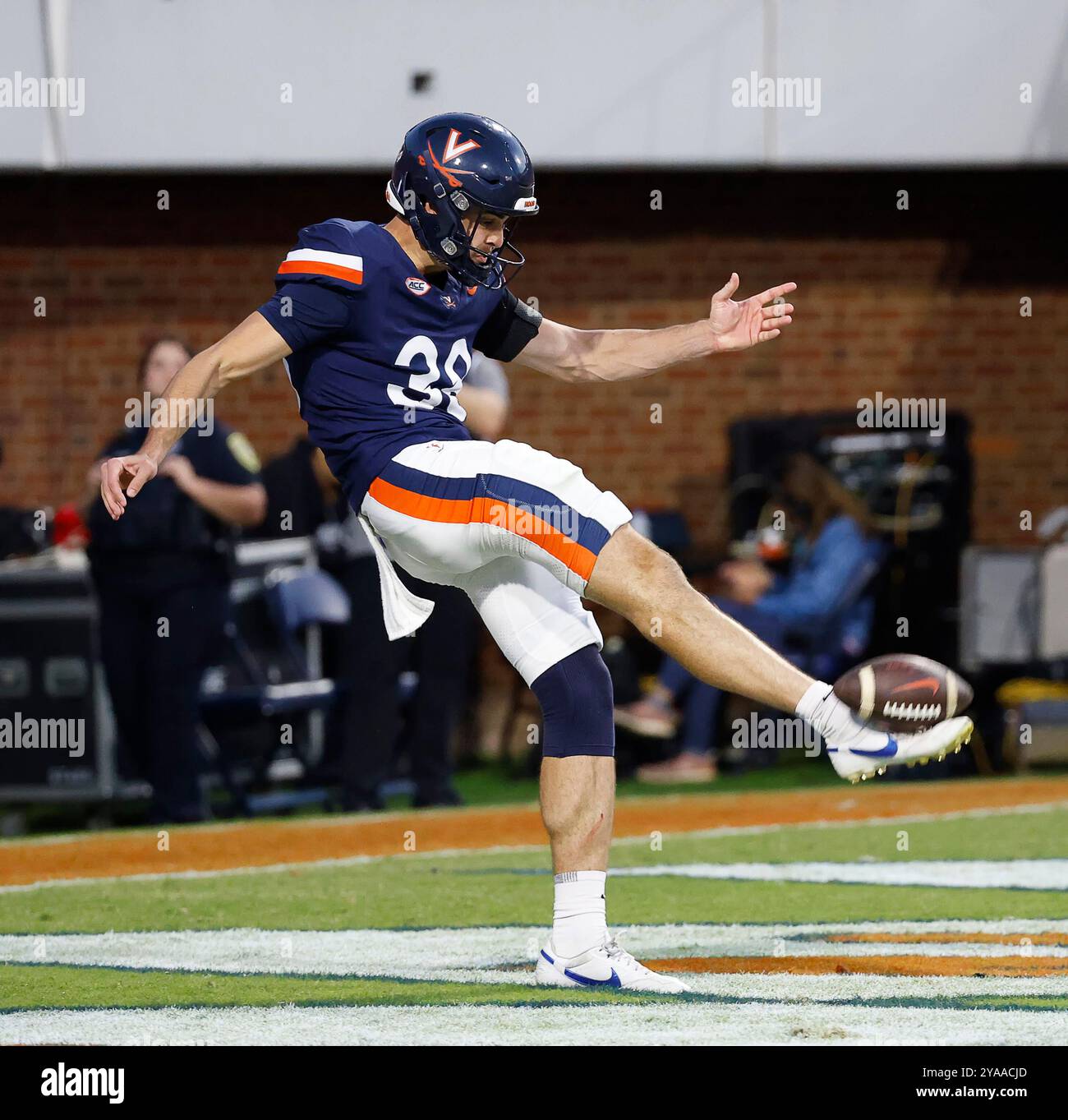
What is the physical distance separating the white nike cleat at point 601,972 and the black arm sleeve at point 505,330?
1.58 meters

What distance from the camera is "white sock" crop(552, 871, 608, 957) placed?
437 cm

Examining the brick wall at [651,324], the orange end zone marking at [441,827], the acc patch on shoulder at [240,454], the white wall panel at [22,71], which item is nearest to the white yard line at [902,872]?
the orange end zone marking at [441,827]

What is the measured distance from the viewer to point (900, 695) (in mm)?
4051

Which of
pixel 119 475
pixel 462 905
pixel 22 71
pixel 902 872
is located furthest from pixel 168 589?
pixel 22 71

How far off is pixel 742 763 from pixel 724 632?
278 inches

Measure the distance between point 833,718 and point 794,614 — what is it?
22.9 feet

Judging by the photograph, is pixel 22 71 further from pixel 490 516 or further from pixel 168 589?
pixel 490 516

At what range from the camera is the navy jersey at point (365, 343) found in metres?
4.48

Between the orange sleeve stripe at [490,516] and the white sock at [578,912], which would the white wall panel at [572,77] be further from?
the white sock at [578,912]

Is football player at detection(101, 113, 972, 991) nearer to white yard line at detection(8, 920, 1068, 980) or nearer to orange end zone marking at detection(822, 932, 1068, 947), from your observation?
white yard line at detection(8, 920, 1068, 980)

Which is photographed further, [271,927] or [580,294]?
[580,294]

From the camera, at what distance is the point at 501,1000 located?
4.09 m
